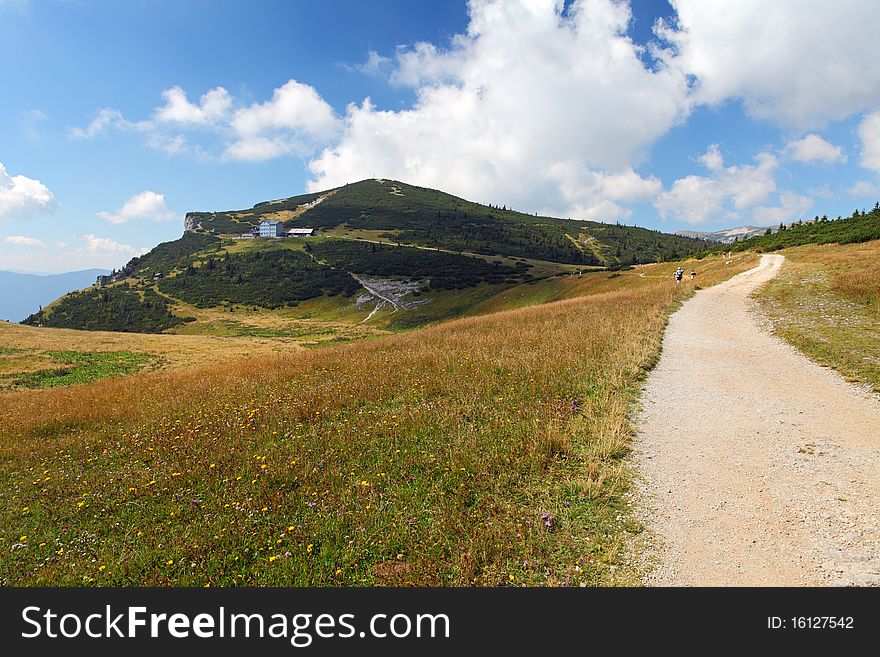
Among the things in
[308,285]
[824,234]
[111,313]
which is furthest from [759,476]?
[111,313]

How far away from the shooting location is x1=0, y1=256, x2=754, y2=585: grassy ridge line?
420cm

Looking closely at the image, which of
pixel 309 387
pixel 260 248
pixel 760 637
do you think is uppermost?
pixel 260 248

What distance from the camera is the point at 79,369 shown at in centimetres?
3291

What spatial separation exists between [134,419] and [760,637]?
11.9 metres

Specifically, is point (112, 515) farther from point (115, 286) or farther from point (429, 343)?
point (115, 286)

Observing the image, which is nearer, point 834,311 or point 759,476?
point 759,476

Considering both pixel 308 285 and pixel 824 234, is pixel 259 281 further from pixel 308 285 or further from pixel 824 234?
pixel 824 234

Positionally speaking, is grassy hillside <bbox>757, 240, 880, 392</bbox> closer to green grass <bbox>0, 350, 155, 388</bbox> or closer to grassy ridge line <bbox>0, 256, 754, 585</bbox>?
grassy ridge line <bbox>0, 256, 754, 585</bbox>

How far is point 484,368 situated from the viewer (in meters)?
10.9

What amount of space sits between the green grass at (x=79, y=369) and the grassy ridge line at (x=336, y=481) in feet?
75.2

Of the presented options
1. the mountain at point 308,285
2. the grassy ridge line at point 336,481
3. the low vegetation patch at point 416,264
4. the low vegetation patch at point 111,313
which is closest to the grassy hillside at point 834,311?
the grassy ridge line at point 336,481

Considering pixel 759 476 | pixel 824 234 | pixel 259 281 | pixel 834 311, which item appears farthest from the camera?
pixel 259 281

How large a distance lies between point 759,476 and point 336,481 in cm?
622

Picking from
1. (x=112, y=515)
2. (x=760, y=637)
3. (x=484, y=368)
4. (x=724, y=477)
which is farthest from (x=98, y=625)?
(x=484, y=368)
